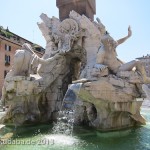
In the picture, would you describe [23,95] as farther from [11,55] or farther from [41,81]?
[11,55]

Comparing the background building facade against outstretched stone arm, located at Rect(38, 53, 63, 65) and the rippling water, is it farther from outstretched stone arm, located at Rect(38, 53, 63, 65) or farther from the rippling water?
the rippling water

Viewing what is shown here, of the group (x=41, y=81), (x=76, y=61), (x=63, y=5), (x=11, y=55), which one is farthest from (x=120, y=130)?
(x=11, y=55)

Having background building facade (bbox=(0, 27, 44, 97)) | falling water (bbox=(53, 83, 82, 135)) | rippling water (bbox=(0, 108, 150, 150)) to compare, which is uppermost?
background building facade (bbox=(0, 27, 44, 97))

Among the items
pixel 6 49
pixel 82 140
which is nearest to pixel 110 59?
pixel 82 140

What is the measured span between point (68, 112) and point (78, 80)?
4.72ft

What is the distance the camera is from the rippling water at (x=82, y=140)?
20.1 ft

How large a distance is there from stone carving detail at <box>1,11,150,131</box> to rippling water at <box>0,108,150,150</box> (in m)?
0.66

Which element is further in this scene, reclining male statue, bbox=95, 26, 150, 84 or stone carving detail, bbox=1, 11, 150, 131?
reclining male statue, bbox=95, 26, 150, 84

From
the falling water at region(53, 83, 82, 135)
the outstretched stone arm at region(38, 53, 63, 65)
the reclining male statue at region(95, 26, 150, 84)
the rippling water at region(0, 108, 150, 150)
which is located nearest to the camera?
the rippling water at region(0, 108, 150, 150)

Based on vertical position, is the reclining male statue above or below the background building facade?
below

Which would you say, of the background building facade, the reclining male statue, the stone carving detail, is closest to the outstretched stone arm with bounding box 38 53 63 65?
the stone carving detail

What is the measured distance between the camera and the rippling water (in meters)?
6.14

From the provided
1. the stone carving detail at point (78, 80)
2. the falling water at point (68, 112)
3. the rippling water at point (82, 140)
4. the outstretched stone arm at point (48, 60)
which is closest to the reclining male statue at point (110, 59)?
the stone carving detail at point (78, 80)

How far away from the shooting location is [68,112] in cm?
882
